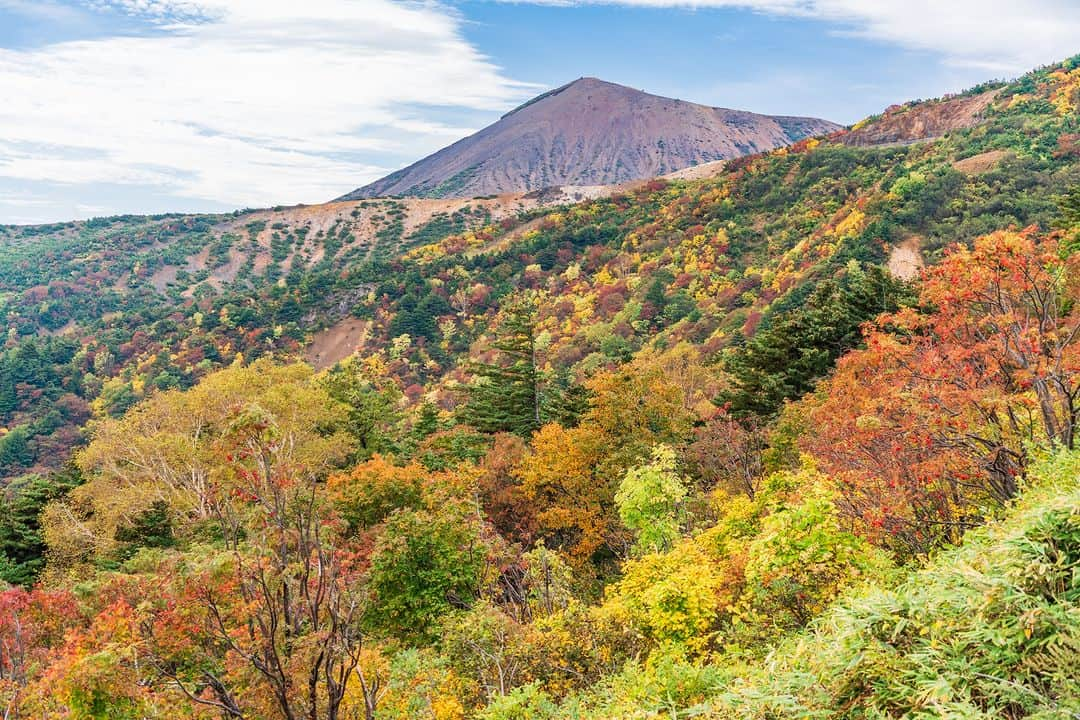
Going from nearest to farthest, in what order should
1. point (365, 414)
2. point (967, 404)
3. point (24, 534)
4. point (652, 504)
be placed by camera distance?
1. point (967, 404)
2. point (652, 504)
3. point (24, 534)
4. point (365, 414)

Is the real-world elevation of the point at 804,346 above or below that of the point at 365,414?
above

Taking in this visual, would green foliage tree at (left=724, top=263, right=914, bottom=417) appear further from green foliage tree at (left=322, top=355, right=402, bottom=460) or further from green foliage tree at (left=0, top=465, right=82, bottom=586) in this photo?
green foliage tree at (left=0, top=465, right=82, bottom=586)

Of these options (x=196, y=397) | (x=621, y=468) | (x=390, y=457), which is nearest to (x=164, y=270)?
(x=196, y=397)

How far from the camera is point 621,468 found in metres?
23.2

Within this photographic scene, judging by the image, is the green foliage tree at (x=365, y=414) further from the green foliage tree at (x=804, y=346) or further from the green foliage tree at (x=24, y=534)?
the green foliage tree at (x=804, y=346)

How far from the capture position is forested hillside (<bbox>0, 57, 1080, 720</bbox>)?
466 centimetres

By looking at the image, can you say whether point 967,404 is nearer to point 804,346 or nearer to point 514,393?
point 804,346

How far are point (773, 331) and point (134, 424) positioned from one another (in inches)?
1316

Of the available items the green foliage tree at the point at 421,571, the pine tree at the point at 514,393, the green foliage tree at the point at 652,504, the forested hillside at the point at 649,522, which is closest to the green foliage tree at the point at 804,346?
the forested hillside at the point at 649,522

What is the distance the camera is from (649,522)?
18141 millimetres

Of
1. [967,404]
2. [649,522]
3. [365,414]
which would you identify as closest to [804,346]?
[649,522]

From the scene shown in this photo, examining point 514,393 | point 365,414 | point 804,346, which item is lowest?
point 365,414

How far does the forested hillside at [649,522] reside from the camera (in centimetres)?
466

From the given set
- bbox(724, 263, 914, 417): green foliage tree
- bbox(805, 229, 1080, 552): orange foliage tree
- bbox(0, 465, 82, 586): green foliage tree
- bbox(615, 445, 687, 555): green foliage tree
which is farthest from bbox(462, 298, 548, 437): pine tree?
bbox(805, 229, 1080, 552): orange foliage tree
